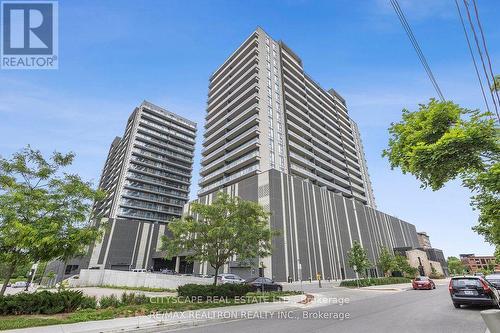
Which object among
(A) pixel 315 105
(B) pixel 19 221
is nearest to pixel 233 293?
(B) pixel 19 221

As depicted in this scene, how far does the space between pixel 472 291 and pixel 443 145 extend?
31.2ft

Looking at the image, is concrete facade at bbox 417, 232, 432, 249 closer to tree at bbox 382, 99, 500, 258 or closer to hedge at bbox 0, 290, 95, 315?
tree at bbox 382, 99, 500, 258

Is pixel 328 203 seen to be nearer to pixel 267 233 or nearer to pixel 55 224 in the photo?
pixel 267 233

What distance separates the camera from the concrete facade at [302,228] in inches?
1721

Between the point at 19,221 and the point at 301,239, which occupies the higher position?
the point at 301,239

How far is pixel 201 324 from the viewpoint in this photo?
37.2 ft

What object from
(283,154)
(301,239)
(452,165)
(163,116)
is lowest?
(452,165)

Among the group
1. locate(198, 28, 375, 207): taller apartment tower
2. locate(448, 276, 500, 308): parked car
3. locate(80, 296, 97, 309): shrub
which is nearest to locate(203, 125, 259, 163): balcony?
locate(198, 28, 375, 207): taller apartment tower

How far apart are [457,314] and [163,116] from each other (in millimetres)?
95766

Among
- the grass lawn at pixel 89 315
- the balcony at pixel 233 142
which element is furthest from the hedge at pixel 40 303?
the balcony at pixel 233 142

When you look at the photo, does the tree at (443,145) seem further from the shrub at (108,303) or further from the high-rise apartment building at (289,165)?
the high-rise apartment building at (289,165)

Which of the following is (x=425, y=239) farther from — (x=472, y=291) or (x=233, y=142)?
(x=472, y=291)

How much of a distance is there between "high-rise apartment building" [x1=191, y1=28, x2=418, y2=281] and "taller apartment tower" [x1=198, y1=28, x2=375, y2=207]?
25 cm

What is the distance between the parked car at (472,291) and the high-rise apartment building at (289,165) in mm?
27698
